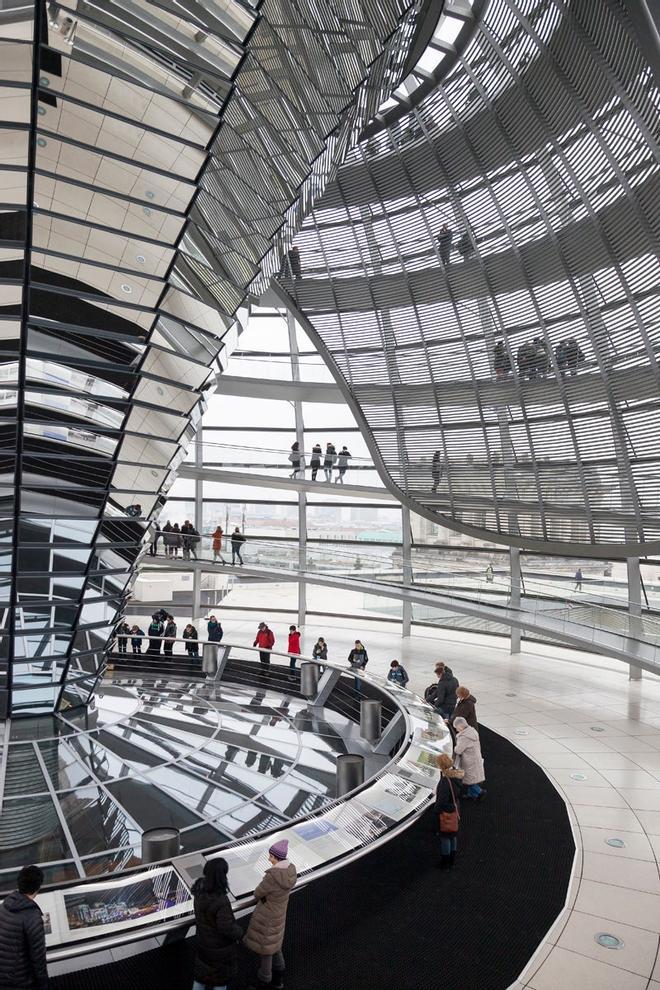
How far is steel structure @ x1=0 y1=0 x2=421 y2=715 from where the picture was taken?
6.89 metres

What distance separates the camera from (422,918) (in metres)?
7.80

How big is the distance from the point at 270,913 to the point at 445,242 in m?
18.3

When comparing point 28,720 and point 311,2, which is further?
point 28,720

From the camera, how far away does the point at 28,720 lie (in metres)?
12.9

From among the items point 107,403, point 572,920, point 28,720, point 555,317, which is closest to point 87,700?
point 28,720

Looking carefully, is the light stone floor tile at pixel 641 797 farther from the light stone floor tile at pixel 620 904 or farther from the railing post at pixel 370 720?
the railing post at pixel 370 720

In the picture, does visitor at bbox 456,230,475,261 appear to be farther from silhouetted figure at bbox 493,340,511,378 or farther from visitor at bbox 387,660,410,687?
visitor at bbox 387,660,410,687

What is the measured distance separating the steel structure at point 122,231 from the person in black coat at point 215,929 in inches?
258

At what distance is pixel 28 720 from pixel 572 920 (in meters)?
9.55

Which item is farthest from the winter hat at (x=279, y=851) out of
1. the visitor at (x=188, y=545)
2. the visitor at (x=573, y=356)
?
the visitor at (x=188, y=545)

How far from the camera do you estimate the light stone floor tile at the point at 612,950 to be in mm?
7102

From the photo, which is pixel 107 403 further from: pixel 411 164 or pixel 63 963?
pixel 411 164

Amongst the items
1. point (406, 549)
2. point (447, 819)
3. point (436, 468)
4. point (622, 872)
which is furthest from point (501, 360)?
point (447, 819)

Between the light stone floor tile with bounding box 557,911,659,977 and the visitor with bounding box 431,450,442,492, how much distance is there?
54.9 feet
